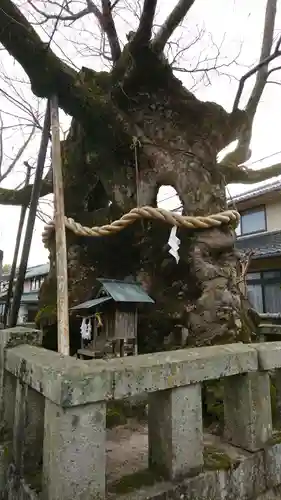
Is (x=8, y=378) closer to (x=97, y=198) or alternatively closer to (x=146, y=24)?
(x=97, y=198)

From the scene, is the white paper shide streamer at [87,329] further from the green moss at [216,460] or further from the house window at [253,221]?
the house window at [253,221]

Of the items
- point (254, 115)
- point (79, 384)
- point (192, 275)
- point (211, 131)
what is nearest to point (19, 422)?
point (79, 384)

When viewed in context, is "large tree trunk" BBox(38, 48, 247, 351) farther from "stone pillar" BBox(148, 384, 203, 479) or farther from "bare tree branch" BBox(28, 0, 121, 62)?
"stone pillar" BBox(148, 384, 203, 479)

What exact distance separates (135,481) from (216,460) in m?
0.49

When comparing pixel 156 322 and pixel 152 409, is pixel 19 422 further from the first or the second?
pixel 156 322

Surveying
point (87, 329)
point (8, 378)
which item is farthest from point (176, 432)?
point (87, 329)

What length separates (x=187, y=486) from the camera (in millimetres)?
1547

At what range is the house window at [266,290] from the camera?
9.83 m

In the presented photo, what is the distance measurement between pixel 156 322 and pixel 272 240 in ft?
27.8

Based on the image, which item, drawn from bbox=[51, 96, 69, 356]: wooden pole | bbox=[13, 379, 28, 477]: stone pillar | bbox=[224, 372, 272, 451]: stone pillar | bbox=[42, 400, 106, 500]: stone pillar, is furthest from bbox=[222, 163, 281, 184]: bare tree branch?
bbox=[42, 400, 106, 500]: stone pillar

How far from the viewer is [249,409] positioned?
1879 mm

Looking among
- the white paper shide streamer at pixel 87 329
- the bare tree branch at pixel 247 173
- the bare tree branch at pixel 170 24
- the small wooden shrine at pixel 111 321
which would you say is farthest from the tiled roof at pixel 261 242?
the white paper shide streamer at pixel 87 329

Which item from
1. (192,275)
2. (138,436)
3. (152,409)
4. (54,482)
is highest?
(192,275)

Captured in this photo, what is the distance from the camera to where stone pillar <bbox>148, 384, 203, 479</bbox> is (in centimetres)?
157
